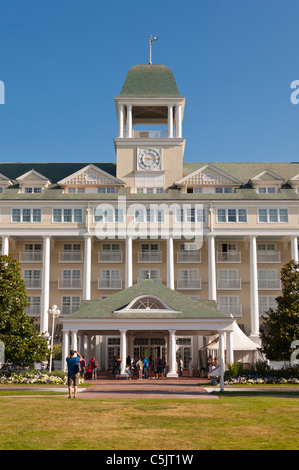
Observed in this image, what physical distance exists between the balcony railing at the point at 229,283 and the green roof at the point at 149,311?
19707 mm

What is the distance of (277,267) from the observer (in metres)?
64.1

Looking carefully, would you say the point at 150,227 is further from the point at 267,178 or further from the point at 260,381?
the point at 260,381

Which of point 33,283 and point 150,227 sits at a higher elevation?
point 150,227

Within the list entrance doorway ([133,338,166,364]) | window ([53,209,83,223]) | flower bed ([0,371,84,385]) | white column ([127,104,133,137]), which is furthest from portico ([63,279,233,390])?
white column ([127,104,133,137])

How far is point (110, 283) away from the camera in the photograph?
62719 mm

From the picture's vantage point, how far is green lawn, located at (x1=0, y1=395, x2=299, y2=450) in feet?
38.3

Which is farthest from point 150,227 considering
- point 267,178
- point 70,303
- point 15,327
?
point 15,327

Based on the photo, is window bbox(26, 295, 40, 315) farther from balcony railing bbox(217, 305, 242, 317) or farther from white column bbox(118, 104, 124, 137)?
white column bbox(118, 104, 124, 137)

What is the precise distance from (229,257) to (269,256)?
4.49m

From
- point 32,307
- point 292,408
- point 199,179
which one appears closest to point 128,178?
point 199,179

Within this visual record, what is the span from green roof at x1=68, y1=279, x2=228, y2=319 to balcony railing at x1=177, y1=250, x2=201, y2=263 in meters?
20.1

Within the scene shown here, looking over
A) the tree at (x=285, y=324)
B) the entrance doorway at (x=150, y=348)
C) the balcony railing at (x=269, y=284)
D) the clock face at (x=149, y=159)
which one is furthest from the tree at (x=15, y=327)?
the balcony railing at (x=269, y=284)

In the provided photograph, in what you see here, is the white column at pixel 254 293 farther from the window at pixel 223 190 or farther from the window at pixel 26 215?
the window at pixel 26 215
